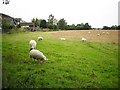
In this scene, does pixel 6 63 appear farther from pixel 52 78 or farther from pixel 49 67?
pixel 52 78

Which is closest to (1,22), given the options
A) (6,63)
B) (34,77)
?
(6,63)

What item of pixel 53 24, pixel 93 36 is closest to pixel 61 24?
pixel 53 24

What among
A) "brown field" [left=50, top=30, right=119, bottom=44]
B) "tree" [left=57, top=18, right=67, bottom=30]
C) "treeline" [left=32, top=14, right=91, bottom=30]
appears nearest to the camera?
"brown field" [left=50, top=30, right=119, bottom=44]

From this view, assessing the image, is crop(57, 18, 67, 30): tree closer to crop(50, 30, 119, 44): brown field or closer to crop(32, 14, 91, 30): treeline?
crop(32, 14, 91, 30): treeline

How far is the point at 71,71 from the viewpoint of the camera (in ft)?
41.8

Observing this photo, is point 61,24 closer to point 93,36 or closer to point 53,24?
point 53,24

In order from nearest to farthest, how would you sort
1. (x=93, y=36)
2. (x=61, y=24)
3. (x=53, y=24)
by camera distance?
1. (x=93, y=36)
2. (x=53, y=24)
3. (x=61, y=24)

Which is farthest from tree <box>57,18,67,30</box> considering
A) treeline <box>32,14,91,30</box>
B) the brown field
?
the brown field

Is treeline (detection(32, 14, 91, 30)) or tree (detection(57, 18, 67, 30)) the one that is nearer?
treeline (detection(32, 14, 91, 30))

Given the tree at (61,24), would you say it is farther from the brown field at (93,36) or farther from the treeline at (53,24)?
the brown field at (93,36)

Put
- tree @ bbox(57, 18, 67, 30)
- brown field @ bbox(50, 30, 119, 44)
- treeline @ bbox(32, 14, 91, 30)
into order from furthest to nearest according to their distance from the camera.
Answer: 1. tree @ bbox(57, 18, 67, 30)
2. treeline @ bbox(32, 14, 91, 30)
3. brown field @ bbox(50, 30, 119, 44)

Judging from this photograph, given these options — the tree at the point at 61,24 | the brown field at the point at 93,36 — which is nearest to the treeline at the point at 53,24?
the tree at the point at 61,24

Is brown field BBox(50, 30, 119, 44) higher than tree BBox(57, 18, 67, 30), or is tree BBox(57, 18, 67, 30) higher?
tree BBox(57, 18, 67, 30)

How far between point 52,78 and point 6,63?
434 centimetres
